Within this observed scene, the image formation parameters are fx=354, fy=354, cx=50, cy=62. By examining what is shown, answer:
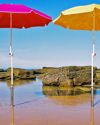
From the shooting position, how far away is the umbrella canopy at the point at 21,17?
1013 centimetres

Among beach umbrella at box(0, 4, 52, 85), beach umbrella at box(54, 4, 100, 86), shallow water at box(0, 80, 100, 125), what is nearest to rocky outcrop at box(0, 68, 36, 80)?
beach umbrella at box(0, 4, 52, 85)

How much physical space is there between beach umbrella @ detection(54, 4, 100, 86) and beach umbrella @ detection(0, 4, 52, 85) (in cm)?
53

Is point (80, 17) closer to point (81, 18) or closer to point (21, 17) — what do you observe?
point (81, 18)

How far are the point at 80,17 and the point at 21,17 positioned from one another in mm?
1982

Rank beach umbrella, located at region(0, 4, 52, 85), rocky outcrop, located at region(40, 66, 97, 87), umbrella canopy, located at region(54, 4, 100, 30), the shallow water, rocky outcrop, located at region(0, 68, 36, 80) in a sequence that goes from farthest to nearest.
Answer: rocky outcrop, located at region(0, 68, 36, 80)
rocky outcrop, located at region(40, 66, 97, 87)
beach umbrella, located at region(0, 4, 52, 85)
umbrella canopy, located at region(54, 4, 100, 30)
the shallow water

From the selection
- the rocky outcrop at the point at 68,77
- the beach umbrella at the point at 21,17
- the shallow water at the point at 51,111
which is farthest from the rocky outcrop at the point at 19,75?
the shallow water at the point at 51,111

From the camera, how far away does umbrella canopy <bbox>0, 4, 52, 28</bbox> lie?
33.2 feet

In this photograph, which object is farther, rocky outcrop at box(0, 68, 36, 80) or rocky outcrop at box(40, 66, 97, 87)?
rocky outcrop at box(0, 68, 36, 80)

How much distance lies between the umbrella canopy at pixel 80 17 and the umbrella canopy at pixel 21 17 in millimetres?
521

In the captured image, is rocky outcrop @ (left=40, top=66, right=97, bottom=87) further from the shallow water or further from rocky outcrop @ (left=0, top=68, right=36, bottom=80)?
rocky outcrop @ (left=0, top=68, right=36, bottom=80)

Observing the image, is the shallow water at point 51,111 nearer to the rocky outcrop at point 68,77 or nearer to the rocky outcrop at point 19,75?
the rocky outcrop at point 68,77

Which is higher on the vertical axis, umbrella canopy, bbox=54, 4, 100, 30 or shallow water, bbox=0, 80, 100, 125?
umbrella canopy, bbox=54, 4, 100, 30

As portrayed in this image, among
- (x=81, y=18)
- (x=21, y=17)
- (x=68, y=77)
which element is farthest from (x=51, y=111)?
(x=68, y=77)

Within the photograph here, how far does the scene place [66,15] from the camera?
406 inches
